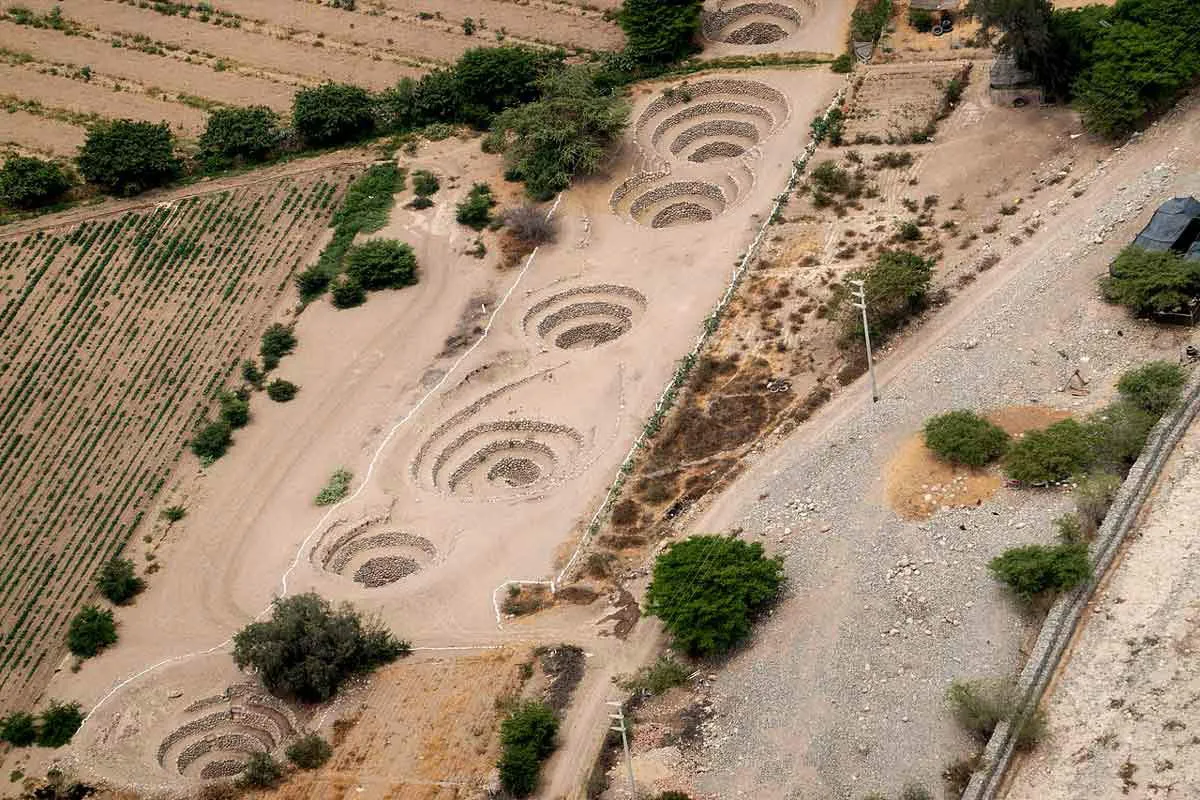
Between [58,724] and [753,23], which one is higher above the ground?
[753,23]

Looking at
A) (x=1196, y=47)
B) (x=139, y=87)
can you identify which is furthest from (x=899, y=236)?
(x=139, y=87)

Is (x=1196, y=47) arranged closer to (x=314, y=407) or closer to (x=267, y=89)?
(x=314, y=407)

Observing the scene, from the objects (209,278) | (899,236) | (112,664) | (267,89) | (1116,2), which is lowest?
(112,664)

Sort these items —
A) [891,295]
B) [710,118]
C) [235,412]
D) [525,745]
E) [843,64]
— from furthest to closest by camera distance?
[710,118], [843,64], [235,412], [891,295], [525,745]

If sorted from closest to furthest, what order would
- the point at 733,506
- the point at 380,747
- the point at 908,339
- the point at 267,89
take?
the point at 380,747 → the point at 733,506 → the point at 908,339 → the point at 267,89

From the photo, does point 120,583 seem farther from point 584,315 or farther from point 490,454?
point 584,315

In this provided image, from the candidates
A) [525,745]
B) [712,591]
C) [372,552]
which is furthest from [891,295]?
[525,745]
